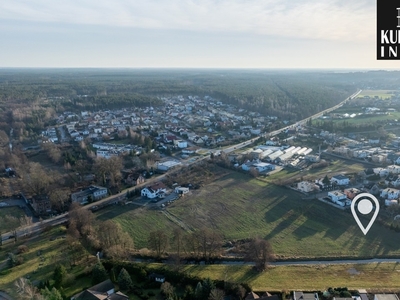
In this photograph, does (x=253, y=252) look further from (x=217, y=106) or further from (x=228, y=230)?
(x=217, y=106)

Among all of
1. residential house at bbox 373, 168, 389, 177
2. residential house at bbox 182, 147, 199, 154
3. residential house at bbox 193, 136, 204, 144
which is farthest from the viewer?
residential house at bbox 193, 136, 204, 144

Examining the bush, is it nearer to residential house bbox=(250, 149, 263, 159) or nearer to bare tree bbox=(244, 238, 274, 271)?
bare tree bbox=(244, 238, 274, 271)

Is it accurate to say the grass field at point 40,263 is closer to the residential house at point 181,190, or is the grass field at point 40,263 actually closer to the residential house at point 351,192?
the residential house at point 181,190

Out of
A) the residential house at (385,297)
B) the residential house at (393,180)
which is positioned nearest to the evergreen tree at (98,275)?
the residential house at (385,297)

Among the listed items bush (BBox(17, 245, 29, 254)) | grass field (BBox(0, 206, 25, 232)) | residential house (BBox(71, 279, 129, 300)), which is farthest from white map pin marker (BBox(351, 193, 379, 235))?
grass field (BBox(0, 206, 25, 232))

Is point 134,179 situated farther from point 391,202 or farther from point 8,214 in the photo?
point 391,202

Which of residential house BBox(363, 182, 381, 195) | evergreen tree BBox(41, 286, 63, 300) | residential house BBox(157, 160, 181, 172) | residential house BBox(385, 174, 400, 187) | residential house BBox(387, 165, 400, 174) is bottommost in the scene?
evergreen tree BBox(41, 286, 63, 300)

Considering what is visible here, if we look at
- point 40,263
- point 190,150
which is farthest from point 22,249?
point 190,150
